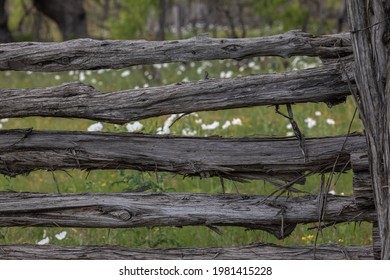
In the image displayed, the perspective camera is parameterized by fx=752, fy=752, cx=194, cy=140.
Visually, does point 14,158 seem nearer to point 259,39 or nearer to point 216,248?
point 216,248

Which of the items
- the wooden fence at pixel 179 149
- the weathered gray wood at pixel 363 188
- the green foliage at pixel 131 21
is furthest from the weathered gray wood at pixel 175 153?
the green foliage at pixel 131 21

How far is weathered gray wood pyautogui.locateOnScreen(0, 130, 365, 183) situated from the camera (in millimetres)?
3268

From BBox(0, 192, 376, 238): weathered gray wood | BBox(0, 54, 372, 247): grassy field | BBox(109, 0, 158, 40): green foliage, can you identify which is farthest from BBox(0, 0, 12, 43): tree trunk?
BBox(0, 192, 376, 238): weathered gray wood

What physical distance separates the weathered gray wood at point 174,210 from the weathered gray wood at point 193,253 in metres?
0.10

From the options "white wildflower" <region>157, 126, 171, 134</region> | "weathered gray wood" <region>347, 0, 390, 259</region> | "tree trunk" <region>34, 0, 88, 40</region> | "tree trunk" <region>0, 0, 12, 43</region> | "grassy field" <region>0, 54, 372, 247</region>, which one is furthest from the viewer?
"tree trunk" <region>34, 0, 88, 40</region>

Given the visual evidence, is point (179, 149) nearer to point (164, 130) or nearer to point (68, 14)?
point (164, 130)

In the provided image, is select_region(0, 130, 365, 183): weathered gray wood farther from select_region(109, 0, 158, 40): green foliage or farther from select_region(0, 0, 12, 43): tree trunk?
select_region(0, 0, 12, 43): tree trunk

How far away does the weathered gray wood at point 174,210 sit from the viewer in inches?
130

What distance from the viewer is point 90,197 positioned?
11.4 ft

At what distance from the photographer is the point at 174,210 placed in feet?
11.0

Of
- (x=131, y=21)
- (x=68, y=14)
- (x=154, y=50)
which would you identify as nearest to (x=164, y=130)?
(x=154, y=50)

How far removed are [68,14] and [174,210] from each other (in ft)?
42.6

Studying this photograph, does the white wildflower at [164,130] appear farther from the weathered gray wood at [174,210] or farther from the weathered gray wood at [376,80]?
the weathered gray wood at [376,80]

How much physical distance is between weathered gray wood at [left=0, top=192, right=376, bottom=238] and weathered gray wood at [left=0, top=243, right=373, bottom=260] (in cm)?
10
